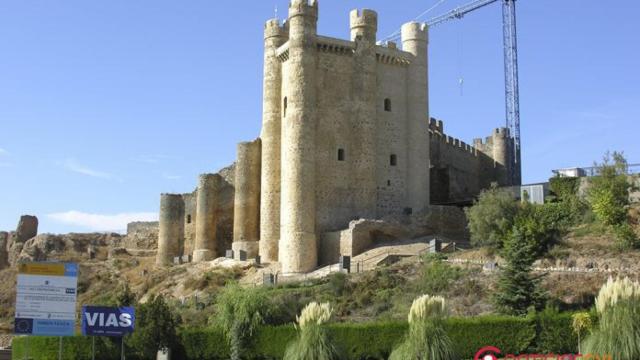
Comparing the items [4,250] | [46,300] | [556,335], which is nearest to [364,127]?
[556,335]

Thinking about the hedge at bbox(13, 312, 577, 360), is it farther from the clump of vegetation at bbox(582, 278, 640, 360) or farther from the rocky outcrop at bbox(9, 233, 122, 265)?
the rocky outcrop at bbox(9, 233, 122, 265)

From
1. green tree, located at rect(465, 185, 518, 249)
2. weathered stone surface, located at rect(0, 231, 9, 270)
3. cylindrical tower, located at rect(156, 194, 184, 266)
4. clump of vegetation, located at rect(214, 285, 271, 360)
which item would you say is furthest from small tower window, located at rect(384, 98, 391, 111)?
weathered stone surface, located at rect(0, 231, 9, 270)

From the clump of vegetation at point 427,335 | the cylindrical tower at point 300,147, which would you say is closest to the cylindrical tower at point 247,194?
the cylindrical tower at point 300,147

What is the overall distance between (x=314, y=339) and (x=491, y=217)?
15920 millimetres

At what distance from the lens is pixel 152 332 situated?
28031 millimetres

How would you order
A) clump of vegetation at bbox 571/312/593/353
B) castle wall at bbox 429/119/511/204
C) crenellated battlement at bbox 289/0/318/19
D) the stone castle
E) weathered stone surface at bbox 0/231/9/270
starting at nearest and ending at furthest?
clump of vegetation at bbox 571/312/593/353 → the stone castle → crenellated battlement at bbox 289/0/318/19 → castle wall at bbox 429/119/511/204 → weathered stone surface at bbox 0/231/9/270

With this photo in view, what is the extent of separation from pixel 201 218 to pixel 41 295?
28711 millimetres

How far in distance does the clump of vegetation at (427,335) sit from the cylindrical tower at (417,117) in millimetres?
23369

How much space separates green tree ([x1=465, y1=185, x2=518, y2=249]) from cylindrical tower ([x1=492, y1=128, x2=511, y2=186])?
18418 millimetres

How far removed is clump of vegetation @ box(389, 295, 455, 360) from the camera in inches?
859

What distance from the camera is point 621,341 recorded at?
20.4m

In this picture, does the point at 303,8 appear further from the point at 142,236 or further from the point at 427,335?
the point at 427,335

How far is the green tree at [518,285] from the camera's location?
1113 inches

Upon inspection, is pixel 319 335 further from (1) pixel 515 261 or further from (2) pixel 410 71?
(2) pixel 410 71
